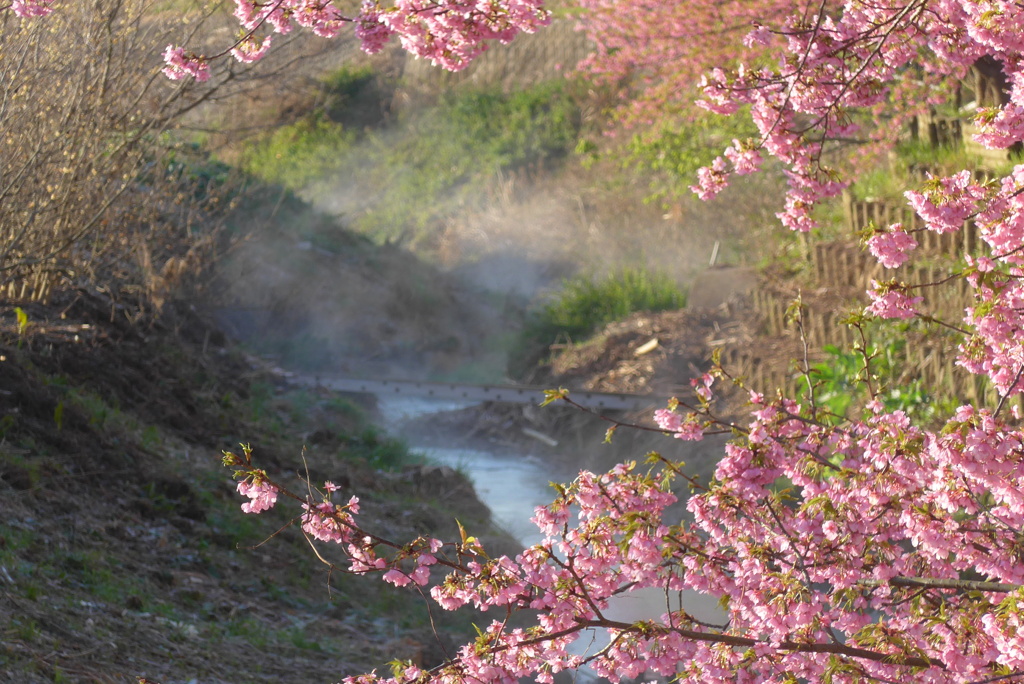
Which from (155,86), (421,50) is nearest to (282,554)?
(421,50)

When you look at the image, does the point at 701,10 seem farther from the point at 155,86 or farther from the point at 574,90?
the point at 574,90

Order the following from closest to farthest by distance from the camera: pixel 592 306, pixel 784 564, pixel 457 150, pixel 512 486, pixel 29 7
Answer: pixel 784 564 < pixel 29 7 < pixel 512 486 < pixel 592 306 < pixel 457 150

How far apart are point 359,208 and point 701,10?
37.3 feet

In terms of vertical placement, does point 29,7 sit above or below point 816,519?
above

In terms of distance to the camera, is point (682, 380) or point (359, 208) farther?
point (359, 208)

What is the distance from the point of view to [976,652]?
2.64 m

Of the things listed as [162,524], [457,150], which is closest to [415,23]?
[162,524]

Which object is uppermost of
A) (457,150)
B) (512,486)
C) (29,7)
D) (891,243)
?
(29,7)

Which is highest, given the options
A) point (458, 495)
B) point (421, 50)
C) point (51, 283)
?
point (421, 50)

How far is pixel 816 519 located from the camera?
3209 mm

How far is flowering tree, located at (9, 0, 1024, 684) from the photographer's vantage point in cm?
258

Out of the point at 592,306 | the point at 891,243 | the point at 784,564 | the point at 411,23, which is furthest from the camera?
the point at 592,306

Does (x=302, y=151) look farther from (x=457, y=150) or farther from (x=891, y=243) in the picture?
(x=891, y=243)

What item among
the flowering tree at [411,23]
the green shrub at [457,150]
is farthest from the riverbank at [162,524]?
the green shrub at [457,150]
